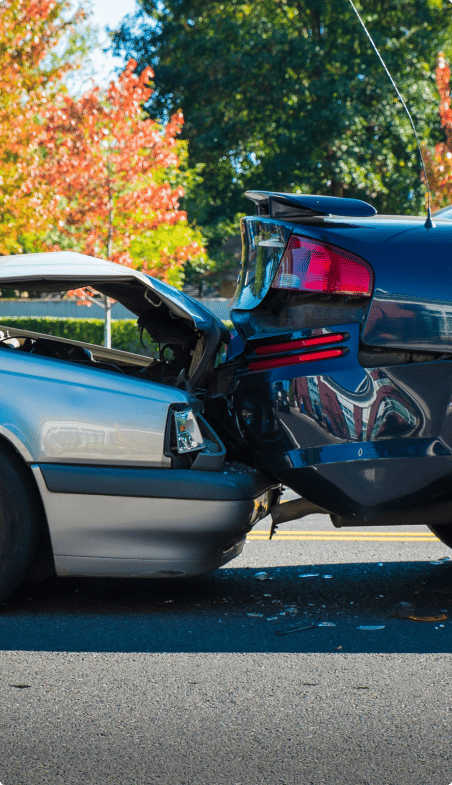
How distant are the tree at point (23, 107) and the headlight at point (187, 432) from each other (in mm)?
13044

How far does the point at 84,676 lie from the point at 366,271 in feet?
6.53

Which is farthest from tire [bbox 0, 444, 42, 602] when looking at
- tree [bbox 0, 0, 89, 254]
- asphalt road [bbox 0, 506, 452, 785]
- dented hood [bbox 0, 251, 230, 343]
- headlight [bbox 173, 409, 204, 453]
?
tree [bbox 0, 0, 89, 254]

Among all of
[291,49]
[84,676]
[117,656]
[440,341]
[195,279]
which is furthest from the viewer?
[195,279]

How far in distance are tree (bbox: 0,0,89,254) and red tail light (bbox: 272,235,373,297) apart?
13.0 metres

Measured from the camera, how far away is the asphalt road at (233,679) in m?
2.48

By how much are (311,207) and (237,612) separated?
1858 mm

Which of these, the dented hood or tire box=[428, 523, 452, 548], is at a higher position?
the dented hood

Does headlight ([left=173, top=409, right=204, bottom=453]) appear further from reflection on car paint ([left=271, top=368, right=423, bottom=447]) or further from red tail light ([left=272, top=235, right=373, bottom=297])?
red tail light ([left=272, top=235, right=373, bottom=297])

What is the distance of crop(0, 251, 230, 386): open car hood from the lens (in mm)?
3959

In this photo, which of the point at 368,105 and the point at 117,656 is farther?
the point at 368,105

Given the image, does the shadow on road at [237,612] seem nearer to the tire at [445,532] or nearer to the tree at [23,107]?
the tire at [445,532]

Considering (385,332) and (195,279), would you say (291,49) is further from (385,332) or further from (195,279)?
(385,332)

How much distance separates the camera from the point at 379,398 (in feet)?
12.2

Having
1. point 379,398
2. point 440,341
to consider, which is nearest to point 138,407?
point 379,398
